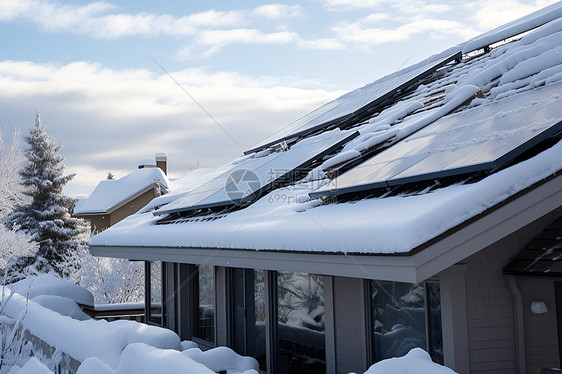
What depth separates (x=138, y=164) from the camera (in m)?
42.1

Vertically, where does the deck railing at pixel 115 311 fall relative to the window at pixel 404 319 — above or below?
below

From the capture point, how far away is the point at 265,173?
945 cm

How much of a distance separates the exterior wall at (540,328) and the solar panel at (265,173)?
12.7ft

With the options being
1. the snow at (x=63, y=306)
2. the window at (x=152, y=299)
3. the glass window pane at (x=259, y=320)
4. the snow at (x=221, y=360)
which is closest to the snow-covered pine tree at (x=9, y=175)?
the window at (x=152, y=299)

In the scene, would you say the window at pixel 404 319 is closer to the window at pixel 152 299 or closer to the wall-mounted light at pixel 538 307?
the wall-mounted light at pixel 538 307

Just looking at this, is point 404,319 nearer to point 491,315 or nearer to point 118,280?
point 491,315

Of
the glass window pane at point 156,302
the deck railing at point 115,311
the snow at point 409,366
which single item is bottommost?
the deck railing at point 115,311

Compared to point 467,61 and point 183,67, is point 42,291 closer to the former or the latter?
point 183,67

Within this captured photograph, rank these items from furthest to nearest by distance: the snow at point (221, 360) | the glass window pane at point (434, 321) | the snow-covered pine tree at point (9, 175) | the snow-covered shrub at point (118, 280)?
the snow-covered pine tree at point (9, 175), the snow-covered shrub at point (118, 280), the snow at point (221, 360), the glass window pane at point (434, 321)

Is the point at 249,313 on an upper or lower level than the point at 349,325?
lower

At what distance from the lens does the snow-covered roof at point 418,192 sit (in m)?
4.36

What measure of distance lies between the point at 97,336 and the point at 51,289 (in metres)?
→ 8.80

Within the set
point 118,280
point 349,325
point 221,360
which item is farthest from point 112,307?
point 349,325

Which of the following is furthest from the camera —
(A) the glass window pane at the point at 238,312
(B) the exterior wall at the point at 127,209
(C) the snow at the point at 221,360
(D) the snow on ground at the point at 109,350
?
(B) the exterior wall at the point at 127,209
